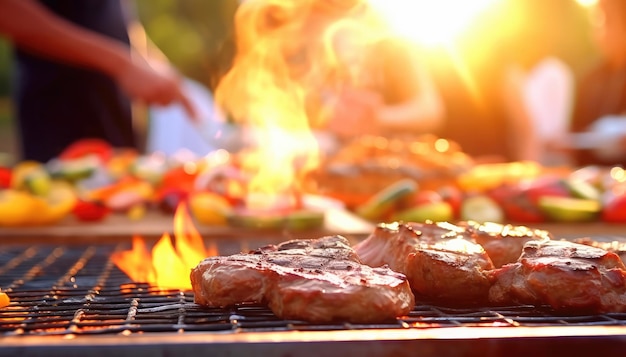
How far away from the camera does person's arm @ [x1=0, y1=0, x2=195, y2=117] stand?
663 centimetres

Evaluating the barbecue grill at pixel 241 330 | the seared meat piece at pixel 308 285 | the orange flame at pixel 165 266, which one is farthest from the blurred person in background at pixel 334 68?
the seared meat piece at pixel 308 285

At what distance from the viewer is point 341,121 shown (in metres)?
8.03

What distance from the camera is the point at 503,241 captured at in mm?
2848

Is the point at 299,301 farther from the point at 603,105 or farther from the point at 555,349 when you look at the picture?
the point at 603,105

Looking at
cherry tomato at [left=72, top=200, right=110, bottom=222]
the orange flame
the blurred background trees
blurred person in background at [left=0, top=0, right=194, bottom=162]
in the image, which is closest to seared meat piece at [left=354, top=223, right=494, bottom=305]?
the orange flame

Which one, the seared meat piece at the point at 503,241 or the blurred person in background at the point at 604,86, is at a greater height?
the blurred person in background at the point at 604,86

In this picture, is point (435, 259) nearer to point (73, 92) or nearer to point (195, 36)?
point (73, 92)

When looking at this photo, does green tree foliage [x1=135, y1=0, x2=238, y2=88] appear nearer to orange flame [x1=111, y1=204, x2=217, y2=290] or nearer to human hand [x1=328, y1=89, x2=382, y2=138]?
human hand [x1=328, y1=89, x2=382, y2=138]

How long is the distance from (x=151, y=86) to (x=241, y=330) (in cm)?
523

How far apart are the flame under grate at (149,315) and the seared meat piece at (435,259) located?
0.28 ft

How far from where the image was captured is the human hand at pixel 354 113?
7875mm

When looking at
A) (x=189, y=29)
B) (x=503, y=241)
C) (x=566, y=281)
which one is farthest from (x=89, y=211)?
(x=189, y=29)

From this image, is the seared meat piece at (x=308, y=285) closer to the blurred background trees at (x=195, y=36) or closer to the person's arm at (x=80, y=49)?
the person's arm at (x=80, y=49)

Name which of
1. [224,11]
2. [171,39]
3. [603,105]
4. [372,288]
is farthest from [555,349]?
[224,11]
